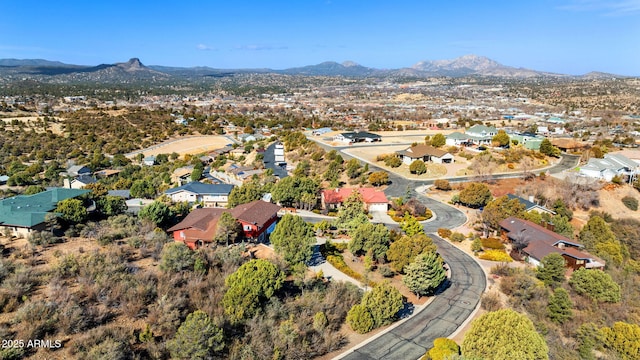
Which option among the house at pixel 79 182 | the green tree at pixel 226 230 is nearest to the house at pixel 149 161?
the house at pixel 79 182

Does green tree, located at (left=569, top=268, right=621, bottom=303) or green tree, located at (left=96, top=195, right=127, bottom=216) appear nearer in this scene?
green tree, located at (left=569, top=268, right=621, bottom=303)

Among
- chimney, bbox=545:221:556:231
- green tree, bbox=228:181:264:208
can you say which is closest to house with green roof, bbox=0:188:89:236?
green tree, bbox=228:181:264:208

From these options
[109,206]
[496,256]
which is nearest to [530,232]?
[496,256]

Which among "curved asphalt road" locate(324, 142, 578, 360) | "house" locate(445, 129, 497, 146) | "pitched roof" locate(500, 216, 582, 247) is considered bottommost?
"curved asphalt road" locate(324, 142, 578, 360)

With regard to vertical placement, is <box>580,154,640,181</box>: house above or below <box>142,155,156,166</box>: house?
above

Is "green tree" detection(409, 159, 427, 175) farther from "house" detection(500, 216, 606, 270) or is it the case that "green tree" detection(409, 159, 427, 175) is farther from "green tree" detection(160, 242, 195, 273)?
"green tree" detection(160, 242, 195, 273)

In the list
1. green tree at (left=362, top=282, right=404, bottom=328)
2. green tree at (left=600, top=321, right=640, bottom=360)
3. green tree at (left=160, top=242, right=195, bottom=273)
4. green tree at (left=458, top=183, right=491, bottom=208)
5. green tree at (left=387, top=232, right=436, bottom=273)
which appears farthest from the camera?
green tree at (left=458, top=183, right=491, bottom=208)

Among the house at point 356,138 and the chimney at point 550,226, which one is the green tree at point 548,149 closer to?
the house at point 356,138
